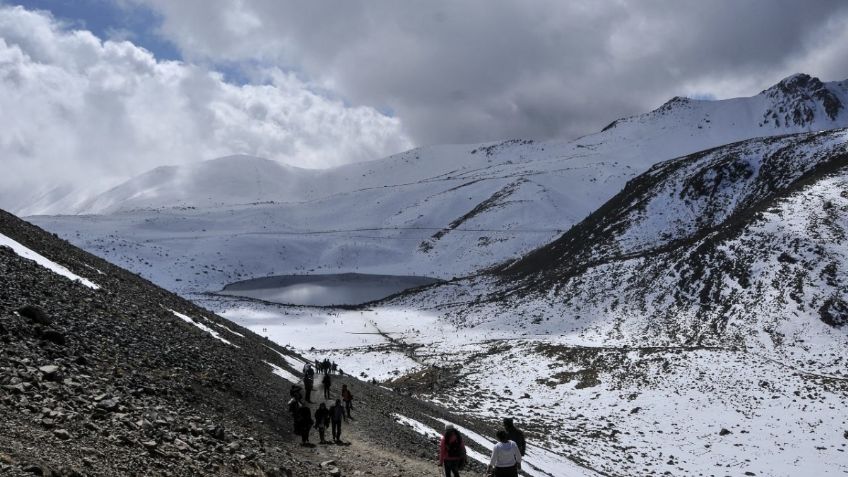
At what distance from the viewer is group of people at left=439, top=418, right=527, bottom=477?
406 inches

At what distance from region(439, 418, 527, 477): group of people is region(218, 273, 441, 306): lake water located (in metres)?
74.8

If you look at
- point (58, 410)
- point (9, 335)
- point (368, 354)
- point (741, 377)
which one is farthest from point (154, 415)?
point (368, 354)

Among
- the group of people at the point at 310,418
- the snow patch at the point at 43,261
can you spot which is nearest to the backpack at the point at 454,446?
the group of people at the point at 310,418

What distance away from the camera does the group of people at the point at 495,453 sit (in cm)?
1031

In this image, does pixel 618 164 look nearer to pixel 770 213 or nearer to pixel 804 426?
pixel 770 213

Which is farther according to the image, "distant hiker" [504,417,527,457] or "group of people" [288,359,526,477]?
"distant hiker" [504,417,527,457]

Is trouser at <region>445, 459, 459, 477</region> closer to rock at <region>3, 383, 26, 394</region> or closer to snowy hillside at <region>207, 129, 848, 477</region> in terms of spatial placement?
rock at <region>3, 383, 26, 394</region>

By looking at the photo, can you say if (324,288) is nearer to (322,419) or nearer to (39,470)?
(322,419)

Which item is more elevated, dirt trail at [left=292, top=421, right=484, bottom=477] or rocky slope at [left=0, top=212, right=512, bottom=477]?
rocky slope at [left=0, top=212, right=512, bottom=477]

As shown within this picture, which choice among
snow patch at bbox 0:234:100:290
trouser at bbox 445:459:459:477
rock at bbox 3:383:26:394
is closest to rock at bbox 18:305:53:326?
rock at bbox 3:383:26:394

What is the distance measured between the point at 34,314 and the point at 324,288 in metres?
84.3

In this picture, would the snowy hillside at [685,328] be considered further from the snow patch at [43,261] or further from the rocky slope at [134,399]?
the snow patch at [43,261]

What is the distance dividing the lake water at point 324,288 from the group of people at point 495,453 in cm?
7482

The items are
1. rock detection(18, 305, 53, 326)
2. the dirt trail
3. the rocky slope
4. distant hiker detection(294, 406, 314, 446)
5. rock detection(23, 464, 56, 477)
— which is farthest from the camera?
distant hiker detection(294, 406, 314, 446)
